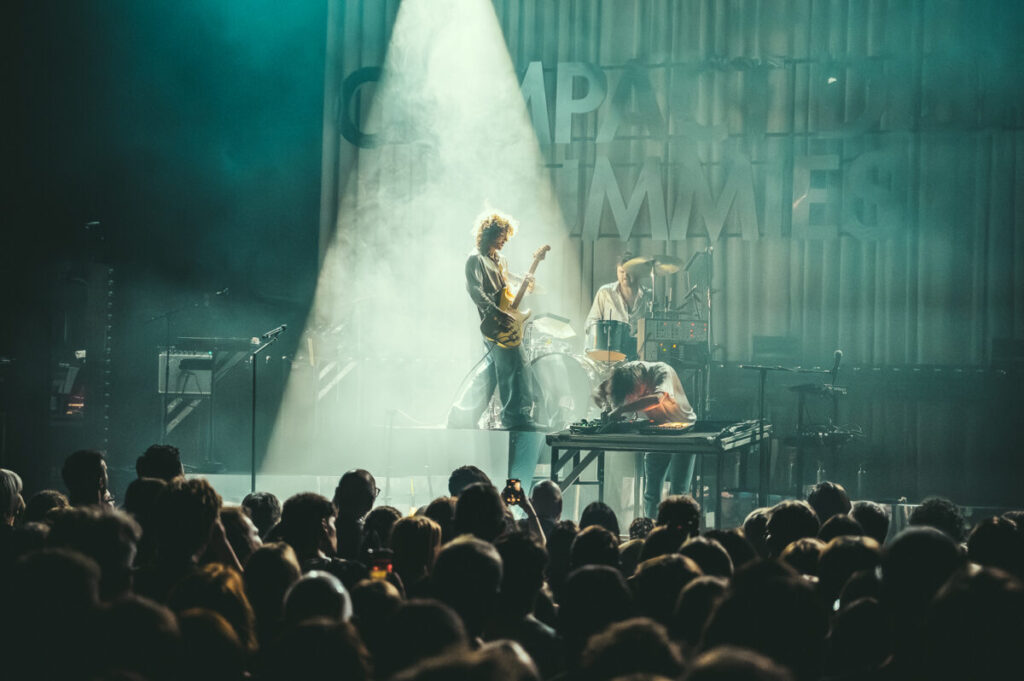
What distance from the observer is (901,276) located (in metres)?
11.5

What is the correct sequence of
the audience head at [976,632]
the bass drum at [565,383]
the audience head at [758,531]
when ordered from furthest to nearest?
the bass drum at [565,383] < the audience head at [758,531] < the audience head at [976,632]

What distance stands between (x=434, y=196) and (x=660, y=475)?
6425 millimetres

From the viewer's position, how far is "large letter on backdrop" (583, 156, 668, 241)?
475 inches

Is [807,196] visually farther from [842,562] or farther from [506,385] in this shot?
[842,562]

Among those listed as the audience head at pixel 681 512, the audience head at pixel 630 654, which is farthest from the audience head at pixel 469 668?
the audience head at pixel 681 512

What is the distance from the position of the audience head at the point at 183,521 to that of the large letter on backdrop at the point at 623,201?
961cm

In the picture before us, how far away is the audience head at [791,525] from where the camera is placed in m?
3.66

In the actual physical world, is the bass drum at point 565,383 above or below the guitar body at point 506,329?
below

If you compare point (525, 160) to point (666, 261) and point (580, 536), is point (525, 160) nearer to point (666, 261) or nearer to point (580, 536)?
point (666, 261)

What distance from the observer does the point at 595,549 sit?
3.05 metres

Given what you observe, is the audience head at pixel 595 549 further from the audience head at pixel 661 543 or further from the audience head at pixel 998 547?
the audience head at pixel 998 547

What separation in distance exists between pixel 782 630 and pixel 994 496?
9.46 meters

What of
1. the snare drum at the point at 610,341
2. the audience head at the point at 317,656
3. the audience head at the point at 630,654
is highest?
the snare drum at the point at 610,341

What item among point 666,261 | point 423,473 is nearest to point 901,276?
point 666,261
